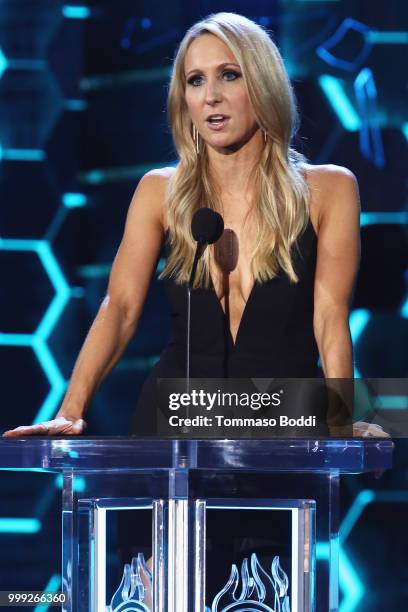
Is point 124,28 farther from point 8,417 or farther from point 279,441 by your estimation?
point 279,441

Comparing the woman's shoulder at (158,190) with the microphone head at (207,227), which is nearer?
the microphone head at (207,227)

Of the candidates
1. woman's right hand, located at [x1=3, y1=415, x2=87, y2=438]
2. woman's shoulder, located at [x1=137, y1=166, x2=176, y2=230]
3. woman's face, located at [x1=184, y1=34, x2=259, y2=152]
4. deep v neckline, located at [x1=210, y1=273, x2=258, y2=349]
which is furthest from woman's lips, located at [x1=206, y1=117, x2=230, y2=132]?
woman's right hand, located at [x1=3, y1=415, x2=87, y2=438]

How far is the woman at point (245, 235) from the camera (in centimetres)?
232

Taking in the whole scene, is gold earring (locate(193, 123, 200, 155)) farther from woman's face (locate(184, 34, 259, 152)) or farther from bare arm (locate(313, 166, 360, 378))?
bare arm (locate(313, 166, 360, 378))

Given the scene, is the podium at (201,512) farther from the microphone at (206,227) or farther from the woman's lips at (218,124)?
the woman's lips at (218,124)

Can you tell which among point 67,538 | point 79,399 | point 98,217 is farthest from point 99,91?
point 67,538

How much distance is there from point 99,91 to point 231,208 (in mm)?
835

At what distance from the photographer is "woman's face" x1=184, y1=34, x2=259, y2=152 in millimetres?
2309

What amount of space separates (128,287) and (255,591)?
100 cm

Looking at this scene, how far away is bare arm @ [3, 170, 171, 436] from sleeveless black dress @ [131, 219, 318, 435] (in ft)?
0.30

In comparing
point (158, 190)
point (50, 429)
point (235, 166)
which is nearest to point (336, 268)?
point (235, 166)

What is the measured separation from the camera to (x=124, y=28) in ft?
10.00

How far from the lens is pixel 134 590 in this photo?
5.18 ft

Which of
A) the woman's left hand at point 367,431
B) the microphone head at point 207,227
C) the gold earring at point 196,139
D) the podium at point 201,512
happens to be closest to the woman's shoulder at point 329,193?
the gold earring at point 196,139
